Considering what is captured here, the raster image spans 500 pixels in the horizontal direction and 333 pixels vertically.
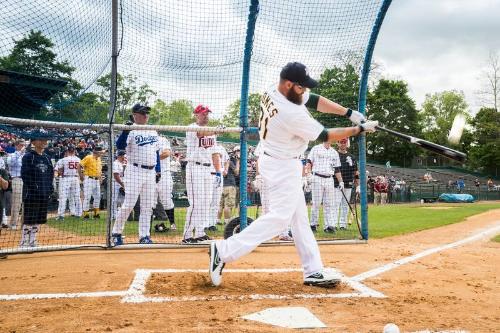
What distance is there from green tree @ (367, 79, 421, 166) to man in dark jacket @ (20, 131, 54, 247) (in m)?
51.5

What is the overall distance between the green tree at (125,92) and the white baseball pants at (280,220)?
2.92 meters

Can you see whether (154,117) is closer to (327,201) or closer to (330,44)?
(330,44)

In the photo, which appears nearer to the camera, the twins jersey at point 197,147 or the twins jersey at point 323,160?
the twins jersey at point 197,147

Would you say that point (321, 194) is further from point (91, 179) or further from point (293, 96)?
point (91, 179)

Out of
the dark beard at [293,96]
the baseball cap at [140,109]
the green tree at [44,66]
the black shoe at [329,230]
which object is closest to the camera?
the dark beard at [293,96]

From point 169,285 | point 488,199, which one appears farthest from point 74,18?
point 488,199

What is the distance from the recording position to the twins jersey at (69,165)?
40.5 ft

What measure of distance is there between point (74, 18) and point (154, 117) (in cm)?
207

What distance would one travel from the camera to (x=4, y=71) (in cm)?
637

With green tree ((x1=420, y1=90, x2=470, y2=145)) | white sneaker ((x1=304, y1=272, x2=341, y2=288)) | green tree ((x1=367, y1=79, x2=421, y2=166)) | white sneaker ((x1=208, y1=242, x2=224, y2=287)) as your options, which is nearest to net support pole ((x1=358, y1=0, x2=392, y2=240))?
white sneaker ((x1=304, y1=272, x2=341, y2=288))

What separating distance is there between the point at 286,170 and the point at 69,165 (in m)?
9.95

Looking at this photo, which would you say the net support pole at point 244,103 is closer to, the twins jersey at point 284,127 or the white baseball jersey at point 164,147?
the twins jersey at point 284,127

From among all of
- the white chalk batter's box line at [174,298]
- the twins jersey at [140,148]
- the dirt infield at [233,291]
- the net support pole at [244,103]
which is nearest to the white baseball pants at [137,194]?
the twins jersey at [140,148]

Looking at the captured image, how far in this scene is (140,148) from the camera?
672 cm
